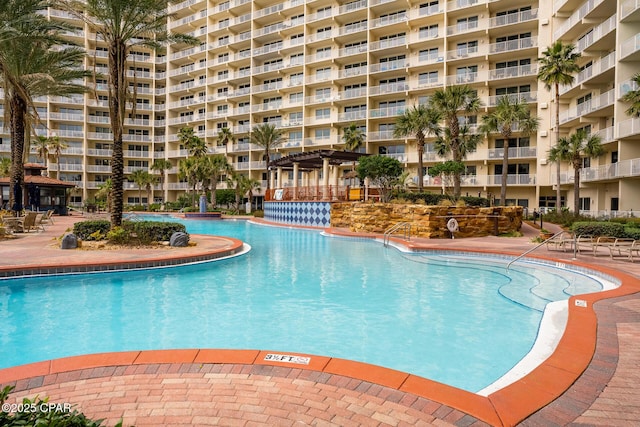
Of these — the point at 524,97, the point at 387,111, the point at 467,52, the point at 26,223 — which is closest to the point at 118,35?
the point at 26,223

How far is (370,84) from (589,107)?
837 inches

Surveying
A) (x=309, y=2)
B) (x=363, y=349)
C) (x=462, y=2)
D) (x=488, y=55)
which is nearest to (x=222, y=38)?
(x=309, y=2)

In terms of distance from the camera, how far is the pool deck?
3.17m

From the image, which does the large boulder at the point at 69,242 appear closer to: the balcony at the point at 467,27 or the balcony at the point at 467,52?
the balcony at the point at 467,52

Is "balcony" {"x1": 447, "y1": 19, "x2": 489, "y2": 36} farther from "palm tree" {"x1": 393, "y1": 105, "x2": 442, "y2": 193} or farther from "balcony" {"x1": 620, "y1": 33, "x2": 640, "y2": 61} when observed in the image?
"balcony" {"x1": 620, "y1": 33, "x2": 640, "y2": 61}

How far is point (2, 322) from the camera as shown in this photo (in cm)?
687

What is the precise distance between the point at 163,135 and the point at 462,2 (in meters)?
46.6

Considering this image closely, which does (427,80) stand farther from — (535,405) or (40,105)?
(40,105)

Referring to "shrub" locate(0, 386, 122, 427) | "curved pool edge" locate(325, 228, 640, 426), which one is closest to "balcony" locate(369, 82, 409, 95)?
"curved pool edge" locate(325, 228, 640, 426)

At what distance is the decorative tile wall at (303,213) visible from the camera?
1065 inches

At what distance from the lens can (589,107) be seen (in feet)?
92.1

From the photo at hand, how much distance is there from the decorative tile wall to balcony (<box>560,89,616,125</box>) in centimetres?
1994

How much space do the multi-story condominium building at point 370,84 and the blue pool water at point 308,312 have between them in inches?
723

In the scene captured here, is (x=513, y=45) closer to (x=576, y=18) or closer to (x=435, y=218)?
(x=576, y=18)
